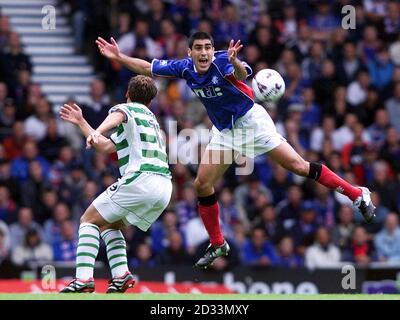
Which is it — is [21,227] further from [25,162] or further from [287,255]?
[287,255]

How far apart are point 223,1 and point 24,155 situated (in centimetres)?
499

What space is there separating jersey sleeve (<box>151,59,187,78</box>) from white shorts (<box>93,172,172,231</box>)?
1526mm

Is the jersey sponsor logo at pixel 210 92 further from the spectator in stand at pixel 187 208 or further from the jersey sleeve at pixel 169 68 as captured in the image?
the spectator in stand at pixel 187 208

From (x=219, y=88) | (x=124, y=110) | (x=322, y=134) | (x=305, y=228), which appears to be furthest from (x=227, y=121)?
Answer: (x=322, y=134)

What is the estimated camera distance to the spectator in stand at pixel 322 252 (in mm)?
17578

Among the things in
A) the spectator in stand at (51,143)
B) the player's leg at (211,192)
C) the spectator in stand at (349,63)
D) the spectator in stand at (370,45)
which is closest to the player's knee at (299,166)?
the player's leg at (211,192)

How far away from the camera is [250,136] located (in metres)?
12.5

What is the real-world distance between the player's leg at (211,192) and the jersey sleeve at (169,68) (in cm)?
85

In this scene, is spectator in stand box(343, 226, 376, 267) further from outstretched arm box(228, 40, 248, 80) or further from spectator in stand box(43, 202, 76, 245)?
outstretched arm box(228, 40, 248, 80)

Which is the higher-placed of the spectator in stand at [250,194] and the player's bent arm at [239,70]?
the player's bent arm at [239,70]

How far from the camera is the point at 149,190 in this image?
1141 cm

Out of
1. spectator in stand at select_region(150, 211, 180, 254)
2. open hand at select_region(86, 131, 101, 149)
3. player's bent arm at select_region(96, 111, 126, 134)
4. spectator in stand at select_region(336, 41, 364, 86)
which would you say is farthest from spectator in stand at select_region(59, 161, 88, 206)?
open hand at select_region(86, 131, 101, 149)

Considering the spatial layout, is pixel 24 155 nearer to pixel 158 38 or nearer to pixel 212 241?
pixel 158 38
